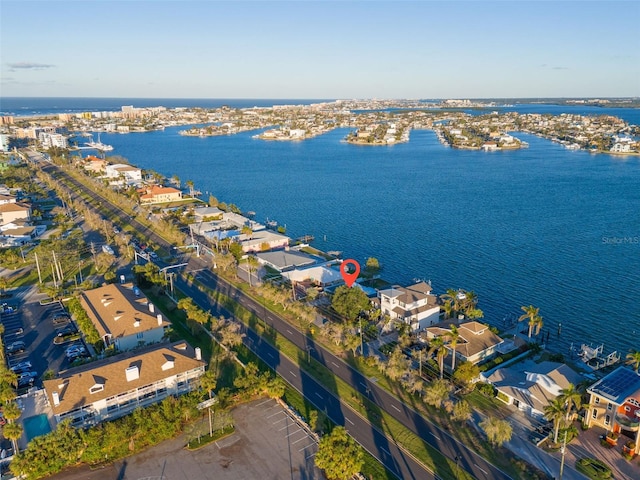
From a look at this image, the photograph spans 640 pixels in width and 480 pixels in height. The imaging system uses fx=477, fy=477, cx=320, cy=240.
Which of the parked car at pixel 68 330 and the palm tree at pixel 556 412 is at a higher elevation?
the palm tree at pixel 556 412

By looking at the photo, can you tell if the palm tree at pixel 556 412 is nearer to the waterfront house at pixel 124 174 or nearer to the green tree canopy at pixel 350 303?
the green tree canopy at pixel 350 303

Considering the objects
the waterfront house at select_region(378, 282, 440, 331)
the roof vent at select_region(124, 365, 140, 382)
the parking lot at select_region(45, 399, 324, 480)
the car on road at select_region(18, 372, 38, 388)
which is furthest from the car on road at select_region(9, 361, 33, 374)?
the waterfront house at select_region(378, 282, 440, 331)

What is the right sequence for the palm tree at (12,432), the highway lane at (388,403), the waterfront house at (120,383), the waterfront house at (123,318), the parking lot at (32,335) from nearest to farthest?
the palm tree at (12,432) < the highway lane at (388,403) < the waterfront house at (120,383) < the parking lot at (32,335) < the waterfront house at (123,318)

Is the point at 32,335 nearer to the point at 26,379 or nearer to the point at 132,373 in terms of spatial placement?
the point at 26,379

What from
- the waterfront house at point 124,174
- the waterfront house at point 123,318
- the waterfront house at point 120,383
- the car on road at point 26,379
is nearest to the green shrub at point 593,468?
the waterfront house at point 120,383

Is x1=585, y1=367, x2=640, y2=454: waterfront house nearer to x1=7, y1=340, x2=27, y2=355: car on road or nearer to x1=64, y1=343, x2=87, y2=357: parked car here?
x1=64, y1=343, x2=87, y2=357: parked car

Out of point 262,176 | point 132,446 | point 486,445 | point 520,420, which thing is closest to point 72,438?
point 132,446

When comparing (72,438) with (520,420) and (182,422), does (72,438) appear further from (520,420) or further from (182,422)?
(520,420)
